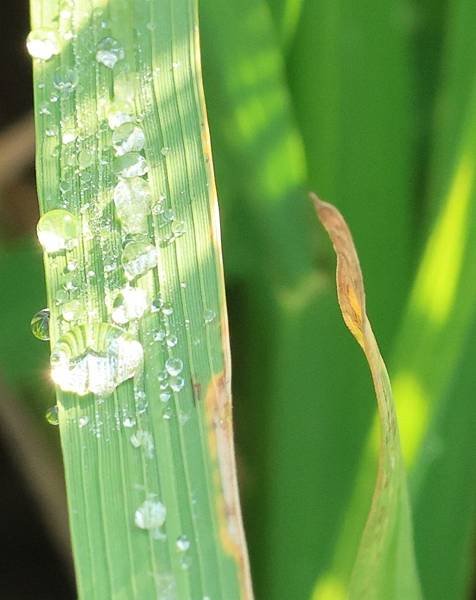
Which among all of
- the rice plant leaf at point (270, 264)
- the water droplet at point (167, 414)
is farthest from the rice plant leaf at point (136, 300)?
the rice plant leaf at point (270, 264)

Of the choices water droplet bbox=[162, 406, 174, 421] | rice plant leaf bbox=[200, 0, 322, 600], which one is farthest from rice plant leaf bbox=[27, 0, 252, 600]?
rice plant leaf bbox=[200, 0, 322, 600]

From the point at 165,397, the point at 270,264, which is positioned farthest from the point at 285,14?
the point at 165,397

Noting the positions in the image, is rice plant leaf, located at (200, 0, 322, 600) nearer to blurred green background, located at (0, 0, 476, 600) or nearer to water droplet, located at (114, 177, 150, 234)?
blurred green background, located at (0, 0, 476, 600)

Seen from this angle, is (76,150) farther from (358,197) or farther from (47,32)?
(358,197)

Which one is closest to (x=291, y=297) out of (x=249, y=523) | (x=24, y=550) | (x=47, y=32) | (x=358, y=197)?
(x=358, y=197)

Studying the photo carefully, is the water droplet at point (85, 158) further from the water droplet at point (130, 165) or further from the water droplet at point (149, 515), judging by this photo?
the water droplet at point (149, 515)

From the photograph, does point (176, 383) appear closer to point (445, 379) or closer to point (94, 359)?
point (94, 359)

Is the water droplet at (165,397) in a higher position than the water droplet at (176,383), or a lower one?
lower
